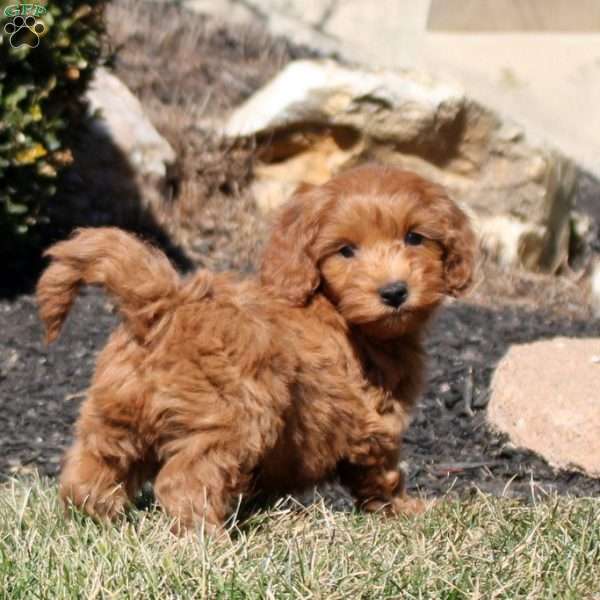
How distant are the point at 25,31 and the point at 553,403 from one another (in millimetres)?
3702

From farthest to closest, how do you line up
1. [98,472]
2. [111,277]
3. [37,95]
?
[37,95]
[98,472]
[111,277]

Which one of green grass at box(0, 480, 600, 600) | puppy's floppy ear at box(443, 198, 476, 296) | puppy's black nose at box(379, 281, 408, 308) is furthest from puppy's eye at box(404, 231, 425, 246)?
green grass at box(0, 480, 600, 600)

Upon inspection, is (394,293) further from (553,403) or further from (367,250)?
(553,403)

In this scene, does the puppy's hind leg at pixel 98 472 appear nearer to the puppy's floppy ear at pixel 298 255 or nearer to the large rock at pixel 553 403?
the puppy's floppy ear at pixel 298 255

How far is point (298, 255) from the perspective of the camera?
5.41 meters

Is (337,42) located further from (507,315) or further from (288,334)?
(288,334)

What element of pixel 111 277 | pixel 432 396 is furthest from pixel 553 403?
pixel 111 277

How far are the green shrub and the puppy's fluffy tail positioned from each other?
11.0 feet

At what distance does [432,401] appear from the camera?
7.84m

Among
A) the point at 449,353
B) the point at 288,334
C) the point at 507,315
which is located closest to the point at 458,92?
the point at 507,315

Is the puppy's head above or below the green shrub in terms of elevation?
above

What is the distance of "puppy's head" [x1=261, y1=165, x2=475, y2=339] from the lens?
5.29 m

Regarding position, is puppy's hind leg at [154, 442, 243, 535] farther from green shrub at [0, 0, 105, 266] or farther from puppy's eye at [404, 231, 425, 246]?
green shrub at [0, 0, 105, 266]

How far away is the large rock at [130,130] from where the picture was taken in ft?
33.2
